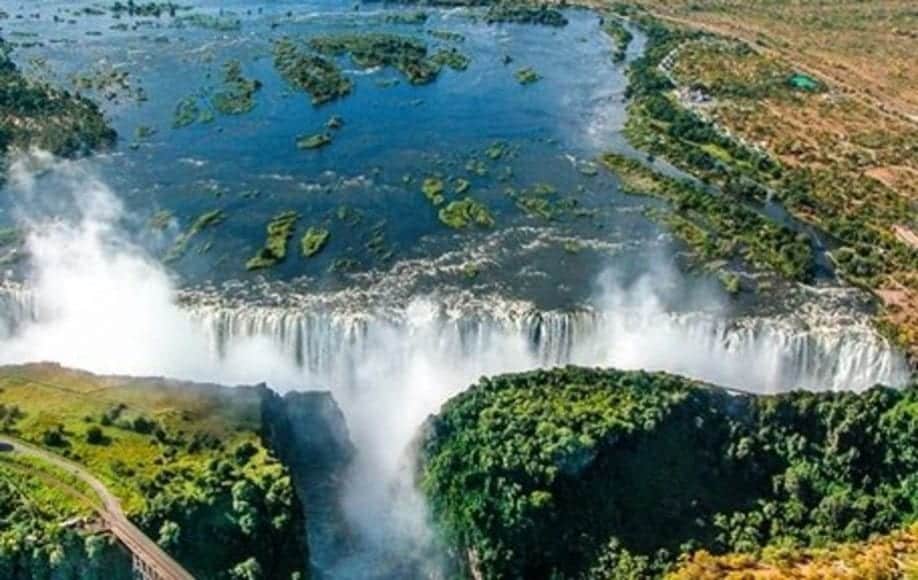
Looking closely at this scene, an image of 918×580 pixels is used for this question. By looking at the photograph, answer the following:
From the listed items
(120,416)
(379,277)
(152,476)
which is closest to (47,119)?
(379,277)

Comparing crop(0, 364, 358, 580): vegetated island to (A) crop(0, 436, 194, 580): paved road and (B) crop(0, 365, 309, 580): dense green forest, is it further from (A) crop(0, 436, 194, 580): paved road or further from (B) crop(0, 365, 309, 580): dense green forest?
(A) crop(0, 436, 194, 580): paved road

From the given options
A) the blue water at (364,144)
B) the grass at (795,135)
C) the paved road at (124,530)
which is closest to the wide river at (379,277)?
the blue water at (364,144)

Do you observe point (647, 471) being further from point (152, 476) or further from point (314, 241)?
point (314, 241)

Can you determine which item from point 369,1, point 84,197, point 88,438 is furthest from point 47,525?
point 369,1

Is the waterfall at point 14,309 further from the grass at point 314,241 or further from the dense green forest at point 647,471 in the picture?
the dense green forest at point 647,471

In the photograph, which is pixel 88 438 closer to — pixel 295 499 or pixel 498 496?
pixel 295 499
